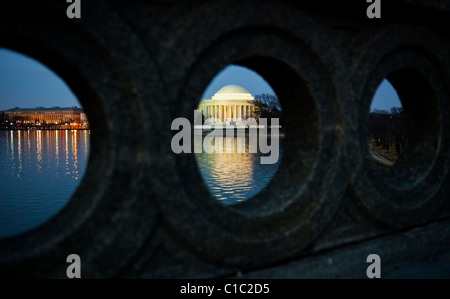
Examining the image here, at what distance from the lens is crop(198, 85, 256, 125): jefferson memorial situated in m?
89.6

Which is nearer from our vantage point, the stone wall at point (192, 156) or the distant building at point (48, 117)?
the stone wall at point (192, 156)

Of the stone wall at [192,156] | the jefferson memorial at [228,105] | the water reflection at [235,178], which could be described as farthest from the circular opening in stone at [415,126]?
the jefferson memorial at [228,105]

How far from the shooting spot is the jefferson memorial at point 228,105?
89625mm

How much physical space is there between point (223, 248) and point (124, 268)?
0.80m

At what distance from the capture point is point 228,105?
9106cm

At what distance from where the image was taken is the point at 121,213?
9.50ft

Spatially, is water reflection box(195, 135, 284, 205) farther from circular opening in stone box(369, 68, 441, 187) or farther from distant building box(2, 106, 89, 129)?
distant building box(2, 106, 89, 129)

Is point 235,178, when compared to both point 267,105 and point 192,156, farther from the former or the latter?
point 267,105

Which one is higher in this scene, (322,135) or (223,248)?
(322,135)

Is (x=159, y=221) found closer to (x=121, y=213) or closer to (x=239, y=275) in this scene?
(x=121, y=213)

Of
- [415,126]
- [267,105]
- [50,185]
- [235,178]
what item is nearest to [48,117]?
[267,105]

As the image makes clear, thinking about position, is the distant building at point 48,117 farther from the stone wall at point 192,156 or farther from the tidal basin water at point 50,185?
the stone wall at point 192,156

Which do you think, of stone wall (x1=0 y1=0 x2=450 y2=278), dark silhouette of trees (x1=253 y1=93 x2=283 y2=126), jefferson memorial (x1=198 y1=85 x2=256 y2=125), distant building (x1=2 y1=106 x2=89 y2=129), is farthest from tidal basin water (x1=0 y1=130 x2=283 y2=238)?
distant building (x1=2 y1=106 x2=89 y2=129)

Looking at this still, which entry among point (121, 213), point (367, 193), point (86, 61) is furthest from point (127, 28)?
point (367, 193)
